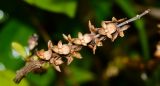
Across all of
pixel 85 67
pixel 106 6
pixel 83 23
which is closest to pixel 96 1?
pixel 106 6

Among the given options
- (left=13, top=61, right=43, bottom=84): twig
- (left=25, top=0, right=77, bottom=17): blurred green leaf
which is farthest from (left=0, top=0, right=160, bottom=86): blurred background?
(left=13, top=61, right=43, bottom=84): twig

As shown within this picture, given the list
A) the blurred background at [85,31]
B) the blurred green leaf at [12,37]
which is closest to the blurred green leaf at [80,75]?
the blurred background at [85,31]

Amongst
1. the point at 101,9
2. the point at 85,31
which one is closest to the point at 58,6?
the point at 101,9

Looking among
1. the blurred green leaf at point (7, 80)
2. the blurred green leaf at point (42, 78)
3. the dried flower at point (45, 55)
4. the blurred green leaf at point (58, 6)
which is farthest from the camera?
the blurred green leaf at point (42, 78)

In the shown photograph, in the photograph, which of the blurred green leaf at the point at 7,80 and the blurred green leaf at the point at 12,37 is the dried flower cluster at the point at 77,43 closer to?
the blurred green leaf at the point at 7,80

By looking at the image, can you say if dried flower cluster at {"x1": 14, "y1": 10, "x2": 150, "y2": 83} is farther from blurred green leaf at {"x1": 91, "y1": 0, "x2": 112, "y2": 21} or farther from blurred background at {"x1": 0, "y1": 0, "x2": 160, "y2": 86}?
blurred green leaf at {"x1": 91, "y1": 0, "x2": 112, "y2": 21}

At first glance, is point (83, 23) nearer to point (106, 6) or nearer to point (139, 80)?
point (106, 6)

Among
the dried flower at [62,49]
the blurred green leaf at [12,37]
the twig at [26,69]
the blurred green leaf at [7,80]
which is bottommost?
the twig at [26,69]
